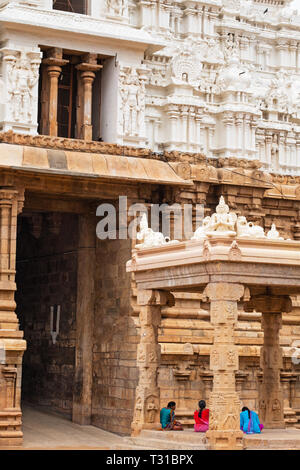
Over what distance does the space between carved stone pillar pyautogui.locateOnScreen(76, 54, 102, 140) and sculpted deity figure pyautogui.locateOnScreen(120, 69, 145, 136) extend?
82 centimetres

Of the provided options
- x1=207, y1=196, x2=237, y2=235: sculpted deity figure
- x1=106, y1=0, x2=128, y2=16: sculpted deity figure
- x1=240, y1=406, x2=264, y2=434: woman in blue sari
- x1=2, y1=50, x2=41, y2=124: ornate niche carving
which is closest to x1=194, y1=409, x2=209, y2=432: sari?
x1=240, y1=406, x2=264, y2=434: woman in blue sari

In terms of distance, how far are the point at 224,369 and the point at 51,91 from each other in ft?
32.0

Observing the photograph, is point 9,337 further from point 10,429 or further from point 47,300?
point 47,300

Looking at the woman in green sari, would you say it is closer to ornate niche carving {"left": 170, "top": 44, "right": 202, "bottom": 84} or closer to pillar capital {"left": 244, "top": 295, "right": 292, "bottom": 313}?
pillar capital {"left": 244, "top": 295, "right": 292, "bottom": 313}

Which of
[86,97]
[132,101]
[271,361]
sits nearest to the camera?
[271,361]

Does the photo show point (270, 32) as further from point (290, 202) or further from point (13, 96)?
point (13, 96)

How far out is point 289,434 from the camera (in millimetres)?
22969

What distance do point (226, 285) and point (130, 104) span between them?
337 inches

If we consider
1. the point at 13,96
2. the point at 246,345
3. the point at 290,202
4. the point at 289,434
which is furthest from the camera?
the point at 290,202

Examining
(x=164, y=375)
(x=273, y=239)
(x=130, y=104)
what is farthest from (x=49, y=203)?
(x=273, y=239)

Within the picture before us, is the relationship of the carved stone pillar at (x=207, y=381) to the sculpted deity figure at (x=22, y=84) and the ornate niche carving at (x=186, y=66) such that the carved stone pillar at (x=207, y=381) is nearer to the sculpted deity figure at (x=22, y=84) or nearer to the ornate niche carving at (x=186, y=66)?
the sculpted deity figure at (x=22, y=84)

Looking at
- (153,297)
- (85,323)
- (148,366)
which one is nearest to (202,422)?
(148,366)

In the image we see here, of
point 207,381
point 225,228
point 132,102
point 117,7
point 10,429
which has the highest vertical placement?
point 117,7

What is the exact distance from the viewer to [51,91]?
27312mm
